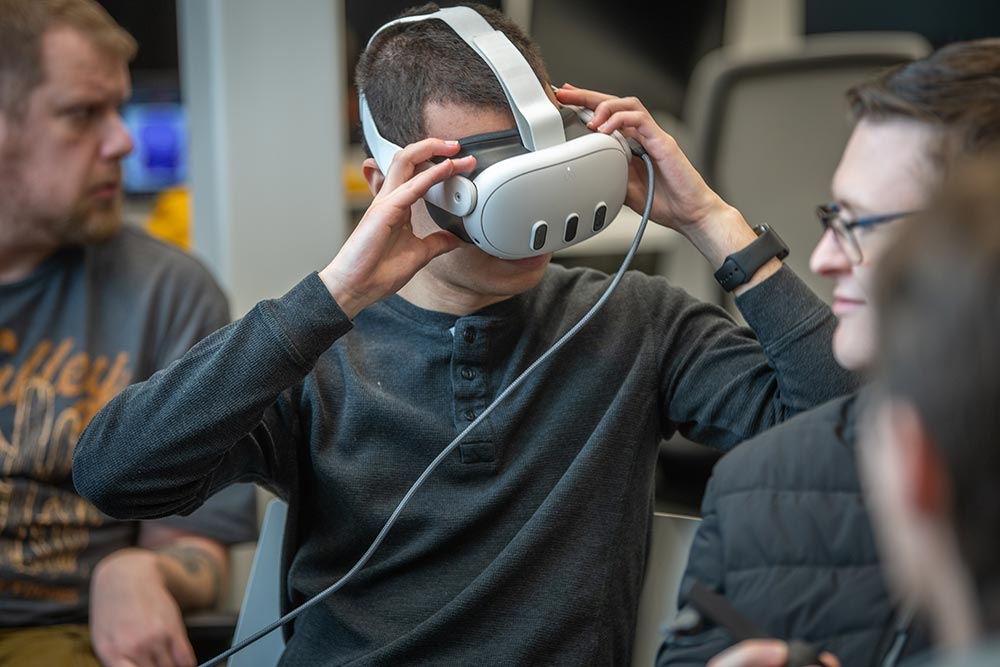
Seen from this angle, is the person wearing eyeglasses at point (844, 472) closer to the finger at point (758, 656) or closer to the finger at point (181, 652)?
the finger at point (758, 656)

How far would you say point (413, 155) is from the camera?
1140 millimetres

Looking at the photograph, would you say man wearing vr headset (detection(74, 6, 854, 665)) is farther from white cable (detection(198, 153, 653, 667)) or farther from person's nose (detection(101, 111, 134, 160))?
person's nose (detection(101, 111, 134, 160))

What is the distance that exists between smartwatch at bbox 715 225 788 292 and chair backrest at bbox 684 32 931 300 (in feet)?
4.54

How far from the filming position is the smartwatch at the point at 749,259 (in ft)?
3.92

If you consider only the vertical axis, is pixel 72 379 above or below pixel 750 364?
below

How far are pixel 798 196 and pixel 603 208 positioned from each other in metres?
1.56

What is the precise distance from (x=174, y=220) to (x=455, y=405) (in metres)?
2.20

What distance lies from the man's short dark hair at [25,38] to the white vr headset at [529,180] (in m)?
0.82

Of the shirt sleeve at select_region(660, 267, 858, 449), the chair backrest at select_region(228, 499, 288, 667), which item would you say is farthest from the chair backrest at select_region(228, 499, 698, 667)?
the shirt sleeve at select_region(660, 267, 858, 449)

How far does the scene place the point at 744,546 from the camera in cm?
94

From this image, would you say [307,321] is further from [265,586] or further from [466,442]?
[265,586]

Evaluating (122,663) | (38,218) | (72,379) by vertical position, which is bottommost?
(122,663)

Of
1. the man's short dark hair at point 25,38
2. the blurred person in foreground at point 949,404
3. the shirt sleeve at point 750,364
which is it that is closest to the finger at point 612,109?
the shirt sleeve at point 750,364

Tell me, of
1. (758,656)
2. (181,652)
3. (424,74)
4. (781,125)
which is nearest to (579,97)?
(424,74)
